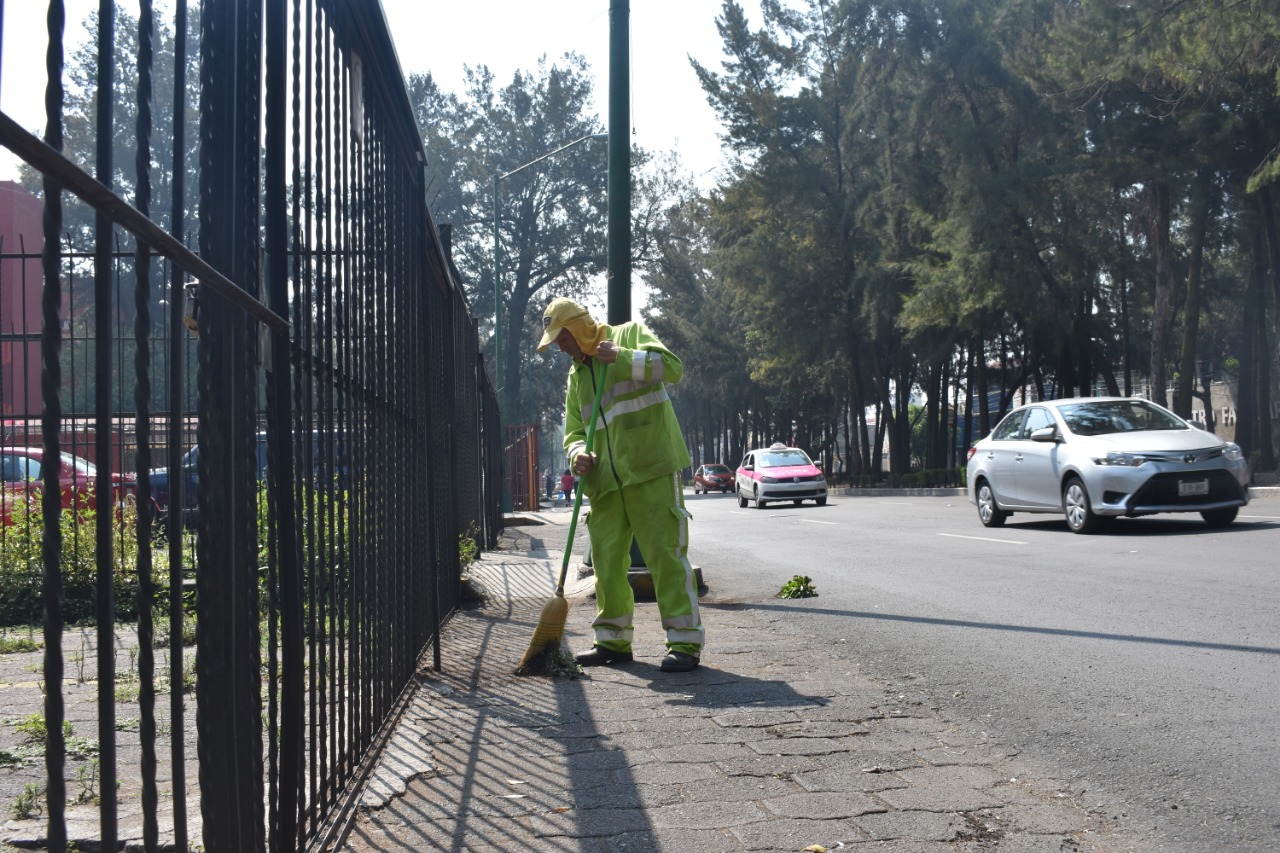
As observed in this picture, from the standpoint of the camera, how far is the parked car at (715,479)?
61000mm

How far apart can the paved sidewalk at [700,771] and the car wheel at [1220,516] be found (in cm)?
907

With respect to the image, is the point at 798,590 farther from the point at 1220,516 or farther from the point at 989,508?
the point at 989,508

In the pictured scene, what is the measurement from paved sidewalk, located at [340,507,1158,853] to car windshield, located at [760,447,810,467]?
87.3 ft

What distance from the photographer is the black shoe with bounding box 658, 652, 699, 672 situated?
6121 millimetres

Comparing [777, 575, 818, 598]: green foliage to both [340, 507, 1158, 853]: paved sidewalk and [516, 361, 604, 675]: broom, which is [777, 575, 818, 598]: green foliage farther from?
[516, 361, 604, 675]: broom

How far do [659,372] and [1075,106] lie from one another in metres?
25.0

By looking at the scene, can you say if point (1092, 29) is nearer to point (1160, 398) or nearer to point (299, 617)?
point (1160, 398)

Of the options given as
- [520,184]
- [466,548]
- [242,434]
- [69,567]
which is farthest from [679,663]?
[520,184]

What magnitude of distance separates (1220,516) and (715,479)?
4709 cm

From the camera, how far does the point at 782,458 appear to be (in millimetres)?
33406

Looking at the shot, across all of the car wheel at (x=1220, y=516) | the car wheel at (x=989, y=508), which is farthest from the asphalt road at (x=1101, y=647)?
the car wheel at (x=989, y=508)

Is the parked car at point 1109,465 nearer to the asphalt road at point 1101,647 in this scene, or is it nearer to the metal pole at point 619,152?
the asphalt road at point 1101,647

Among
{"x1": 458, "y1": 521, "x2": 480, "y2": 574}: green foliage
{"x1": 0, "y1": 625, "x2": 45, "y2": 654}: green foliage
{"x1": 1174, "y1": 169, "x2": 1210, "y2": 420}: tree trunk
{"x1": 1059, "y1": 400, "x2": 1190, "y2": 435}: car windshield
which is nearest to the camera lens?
{"x1": 0, "y1": 625, "x2": 45, "y2": 654}: green foliage

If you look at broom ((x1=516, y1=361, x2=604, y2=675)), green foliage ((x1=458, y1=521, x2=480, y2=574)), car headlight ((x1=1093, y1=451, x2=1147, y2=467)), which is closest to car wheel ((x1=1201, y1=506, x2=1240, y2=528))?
car headlight ((x1=1093, y1=451, x2=1147, y2=467))
